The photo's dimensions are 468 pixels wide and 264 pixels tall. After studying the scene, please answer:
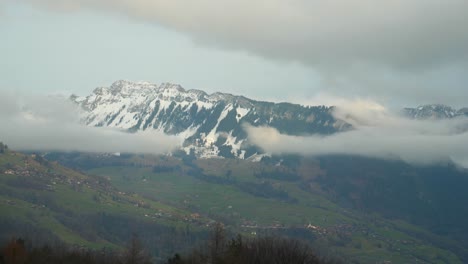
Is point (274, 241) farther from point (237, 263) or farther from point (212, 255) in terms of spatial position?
point (237, 263)

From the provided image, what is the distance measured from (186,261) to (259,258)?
1175 inches

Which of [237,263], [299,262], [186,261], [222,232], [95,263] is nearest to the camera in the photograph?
[237,263]

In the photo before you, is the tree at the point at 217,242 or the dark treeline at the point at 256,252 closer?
the dark treeline at the point at 256,252

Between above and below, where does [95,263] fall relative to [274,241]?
below

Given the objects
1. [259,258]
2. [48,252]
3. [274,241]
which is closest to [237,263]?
[259,258]

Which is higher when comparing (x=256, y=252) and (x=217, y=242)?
(x=217, y=242)

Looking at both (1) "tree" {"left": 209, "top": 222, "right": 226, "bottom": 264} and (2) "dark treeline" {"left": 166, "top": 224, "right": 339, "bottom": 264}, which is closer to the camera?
(2) "dark treeline" {"left": 166, "top": 224, "right": 339, "bottom": 264}

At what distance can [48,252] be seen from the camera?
197125 mm

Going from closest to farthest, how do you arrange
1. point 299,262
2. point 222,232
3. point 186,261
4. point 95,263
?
1. point 299,262
2. point 222,232
3. point 186,261
4. point 95,263

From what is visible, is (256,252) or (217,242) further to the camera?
(217,242)

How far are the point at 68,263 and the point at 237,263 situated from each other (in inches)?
2511

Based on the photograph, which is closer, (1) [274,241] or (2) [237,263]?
(2) [237,263]

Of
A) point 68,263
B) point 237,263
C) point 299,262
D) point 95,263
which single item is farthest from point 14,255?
point 299,262

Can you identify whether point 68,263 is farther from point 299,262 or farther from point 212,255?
point 299,262
